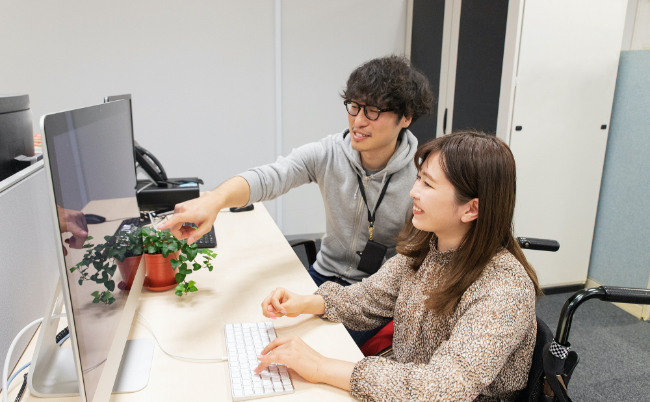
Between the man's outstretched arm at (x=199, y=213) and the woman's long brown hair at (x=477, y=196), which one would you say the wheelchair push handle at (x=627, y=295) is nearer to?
the woman's long brown hair at (x=477, y=196)

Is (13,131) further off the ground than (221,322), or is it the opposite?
(13,131)

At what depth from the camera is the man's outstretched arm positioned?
116 centimetres

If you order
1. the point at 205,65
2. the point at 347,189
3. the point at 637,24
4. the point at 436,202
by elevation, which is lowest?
the point at 347,189

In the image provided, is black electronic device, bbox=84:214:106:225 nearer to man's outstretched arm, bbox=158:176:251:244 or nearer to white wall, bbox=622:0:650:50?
man's outstretched arm, bbox=158:176:251:244

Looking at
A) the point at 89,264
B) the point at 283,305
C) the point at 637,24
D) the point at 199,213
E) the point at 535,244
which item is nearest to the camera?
the point at 89,264

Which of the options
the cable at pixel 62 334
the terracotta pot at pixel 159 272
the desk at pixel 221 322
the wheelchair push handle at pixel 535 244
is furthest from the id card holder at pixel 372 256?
the cable at pixel 62 334

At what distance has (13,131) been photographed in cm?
112

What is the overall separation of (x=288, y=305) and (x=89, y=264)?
0.50m

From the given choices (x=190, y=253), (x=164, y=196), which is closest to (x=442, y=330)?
(x=190, y=253)

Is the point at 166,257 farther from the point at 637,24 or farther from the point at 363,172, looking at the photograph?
the point at 637,24

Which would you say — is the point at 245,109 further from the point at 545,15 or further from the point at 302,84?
the point at 545,15

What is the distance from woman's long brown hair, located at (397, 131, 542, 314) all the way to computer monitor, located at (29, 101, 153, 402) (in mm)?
643

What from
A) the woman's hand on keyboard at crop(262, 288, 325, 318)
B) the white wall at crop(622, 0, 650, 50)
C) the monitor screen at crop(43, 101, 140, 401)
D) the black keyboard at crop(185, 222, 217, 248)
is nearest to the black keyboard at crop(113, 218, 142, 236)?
the monitor screen at crop(43, 101, 140, 401)

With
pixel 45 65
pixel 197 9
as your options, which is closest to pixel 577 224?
pixel 197 9
